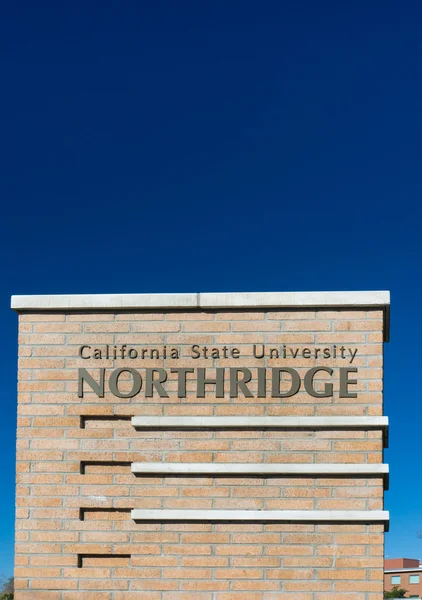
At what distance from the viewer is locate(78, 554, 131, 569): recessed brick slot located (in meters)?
8.40

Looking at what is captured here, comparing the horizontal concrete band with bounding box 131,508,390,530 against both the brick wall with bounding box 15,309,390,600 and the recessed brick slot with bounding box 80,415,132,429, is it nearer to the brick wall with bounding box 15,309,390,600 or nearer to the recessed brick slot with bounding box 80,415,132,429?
the brick wall with bounding box 15,309,390,600

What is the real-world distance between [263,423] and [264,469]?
43cm

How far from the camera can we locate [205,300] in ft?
28.4

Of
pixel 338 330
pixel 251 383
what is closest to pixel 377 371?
pixel 338 330

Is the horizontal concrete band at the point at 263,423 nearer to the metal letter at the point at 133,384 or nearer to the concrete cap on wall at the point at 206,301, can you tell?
the metal letter at the point at 133,384

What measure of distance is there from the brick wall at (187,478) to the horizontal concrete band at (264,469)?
6 cm

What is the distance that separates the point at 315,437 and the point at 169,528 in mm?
1613

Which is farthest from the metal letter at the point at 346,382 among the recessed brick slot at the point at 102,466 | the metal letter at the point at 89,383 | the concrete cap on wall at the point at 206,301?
the metal letter at the point at 89,383

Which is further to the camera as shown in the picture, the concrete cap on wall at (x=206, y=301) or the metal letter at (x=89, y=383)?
the metal letter at (x=89, y=383)

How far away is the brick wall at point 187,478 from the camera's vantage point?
823 centimetres

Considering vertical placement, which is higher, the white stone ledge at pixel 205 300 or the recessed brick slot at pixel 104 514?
the white stone ledge at pixel 205 300

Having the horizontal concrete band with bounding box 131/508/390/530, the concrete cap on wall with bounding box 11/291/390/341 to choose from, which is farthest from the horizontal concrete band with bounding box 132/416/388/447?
the concrete cap on wall with bounding box 11/291/390/341

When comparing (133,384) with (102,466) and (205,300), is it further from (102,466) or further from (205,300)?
(205,300)

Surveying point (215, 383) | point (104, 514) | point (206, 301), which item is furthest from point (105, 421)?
point (206, 301)
